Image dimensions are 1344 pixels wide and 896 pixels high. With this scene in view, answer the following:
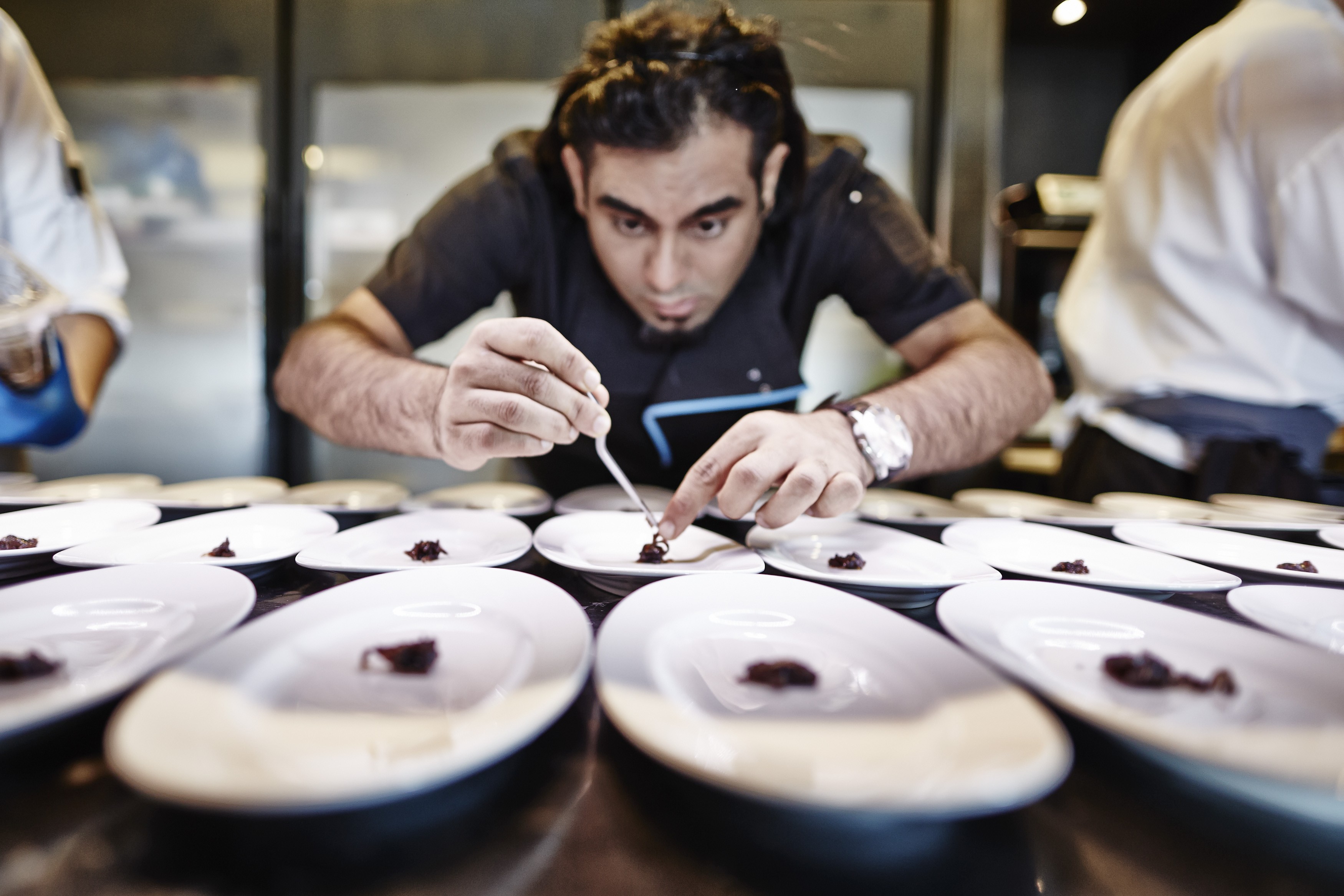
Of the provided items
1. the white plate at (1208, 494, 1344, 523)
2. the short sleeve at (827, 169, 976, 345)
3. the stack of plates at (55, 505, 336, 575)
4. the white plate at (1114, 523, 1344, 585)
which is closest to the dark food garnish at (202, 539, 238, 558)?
the stack of plates at (55, 505, 336, 575)

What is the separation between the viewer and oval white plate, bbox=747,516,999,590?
2.32ft

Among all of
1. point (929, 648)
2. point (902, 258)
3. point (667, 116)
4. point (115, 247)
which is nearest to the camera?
point (929, 648)

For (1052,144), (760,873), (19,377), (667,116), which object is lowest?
(760,873)

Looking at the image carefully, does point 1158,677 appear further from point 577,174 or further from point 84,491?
point 84,491

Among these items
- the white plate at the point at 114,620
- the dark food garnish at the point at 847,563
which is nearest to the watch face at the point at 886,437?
the dark food garnish at the point at 847,563

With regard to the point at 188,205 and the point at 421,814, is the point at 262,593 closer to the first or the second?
the point at 421,814

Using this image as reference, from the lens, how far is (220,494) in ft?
3.93

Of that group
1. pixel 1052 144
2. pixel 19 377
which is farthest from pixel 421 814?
pixel 1052 144

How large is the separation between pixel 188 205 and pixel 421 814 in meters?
3.57

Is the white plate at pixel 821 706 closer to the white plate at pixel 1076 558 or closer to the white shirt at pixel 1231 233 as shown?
the white plate at pixel 1076 558

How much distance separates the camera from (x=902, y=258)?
62.4 inches

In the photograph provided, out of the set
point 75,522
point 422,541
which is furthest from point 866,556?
point 75,522

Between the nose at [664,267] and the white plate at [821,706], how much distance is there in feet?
2.74

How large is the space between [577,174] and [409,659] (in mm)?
1180
